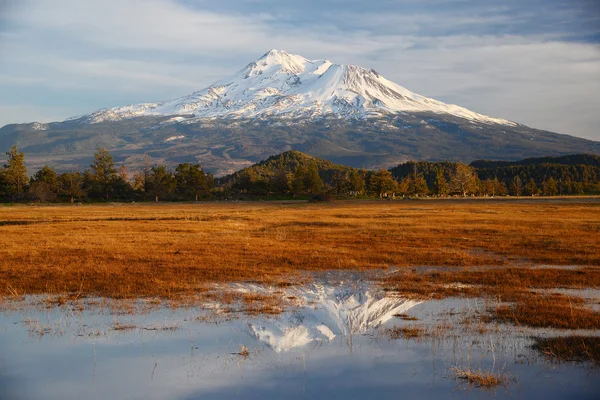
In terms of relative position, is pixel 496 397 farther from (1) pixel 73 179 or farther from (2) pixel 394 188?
(2) pixel 394 188

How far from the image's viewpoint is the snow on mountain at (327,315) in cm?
1371

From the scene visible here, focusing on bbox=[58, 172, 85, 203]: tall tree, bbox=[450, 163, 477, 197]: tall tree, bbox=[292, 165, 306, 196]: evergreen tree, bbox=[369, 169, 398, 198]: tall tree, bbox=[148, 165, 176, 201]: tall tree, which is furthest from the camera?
bbox=[450, 163, 477, 197]: tall tree

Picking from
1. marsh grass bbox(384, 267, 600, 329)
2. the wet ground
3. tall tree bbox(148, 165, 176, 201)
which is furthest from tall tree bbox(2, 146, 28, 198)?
marsh grass bbox(384, 267, 600, 329)

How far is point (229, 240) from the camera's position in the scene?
34.0 m

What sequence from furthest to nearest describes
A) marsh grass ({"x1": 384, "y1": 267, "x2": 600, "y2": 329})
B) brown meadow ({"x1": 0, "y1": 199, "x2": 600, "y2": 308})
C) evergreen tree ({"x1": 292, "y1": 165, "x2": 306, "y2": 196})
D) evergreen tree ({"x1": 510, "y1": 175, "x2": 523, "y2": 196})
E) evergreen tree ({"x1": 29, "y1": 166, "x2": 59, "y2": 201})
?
evergreen tree ({"x1": 510, "y1": 175, "x2": 523, "y2": 196}) → evergreen tree ({"x1": 292, "y1": 165, "x2": 306, "y2": 196}) → evergreen tree ({"x1": 29, "y1": 166, "x2": 59, "y2": 201}) → brown meadow ({"x1": 0, "y1": 199, "x2": 600, "y2": 308}) → marsh grass ({"x1": 384, "y1": 267, "x2": 600, "y2": 329})

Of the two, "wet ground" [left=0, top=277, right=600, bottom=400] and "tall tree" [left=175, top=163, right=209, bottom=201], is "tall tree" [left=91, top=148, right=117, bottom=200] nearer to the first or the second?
"tall tree" [left=175, top=163, right=209, bottom=201]

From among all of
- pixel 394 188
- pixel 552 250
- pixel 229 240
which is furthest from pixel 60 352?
pixel 394 188

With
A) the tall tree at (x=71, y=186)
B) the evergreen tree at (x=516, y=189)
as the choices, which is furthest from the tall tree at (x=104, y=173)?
the evergreen tree at (x=516, y=189)

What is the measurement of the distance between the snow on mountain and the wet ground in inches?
1.9

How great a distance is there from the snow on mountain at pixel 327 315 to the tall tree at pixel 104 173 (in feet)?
349

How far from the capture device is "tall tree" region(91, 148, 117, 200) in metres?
119

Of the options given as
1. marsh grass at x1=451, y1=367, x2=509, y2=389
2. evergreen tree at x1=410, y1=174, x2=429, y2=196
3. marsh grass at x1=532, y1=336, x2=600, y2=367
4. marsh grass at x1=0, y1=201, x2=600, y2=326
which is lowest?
marsh grass at x1=451, y1=367, x2=509, y2=389

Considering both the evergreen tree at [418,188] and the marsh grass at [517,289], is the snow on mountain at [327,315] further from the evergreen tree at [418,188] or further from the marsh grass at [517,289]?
the evergreen tree at [418,188]

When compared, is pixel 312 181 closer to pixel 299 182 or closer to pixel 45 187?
pixel 299 182
